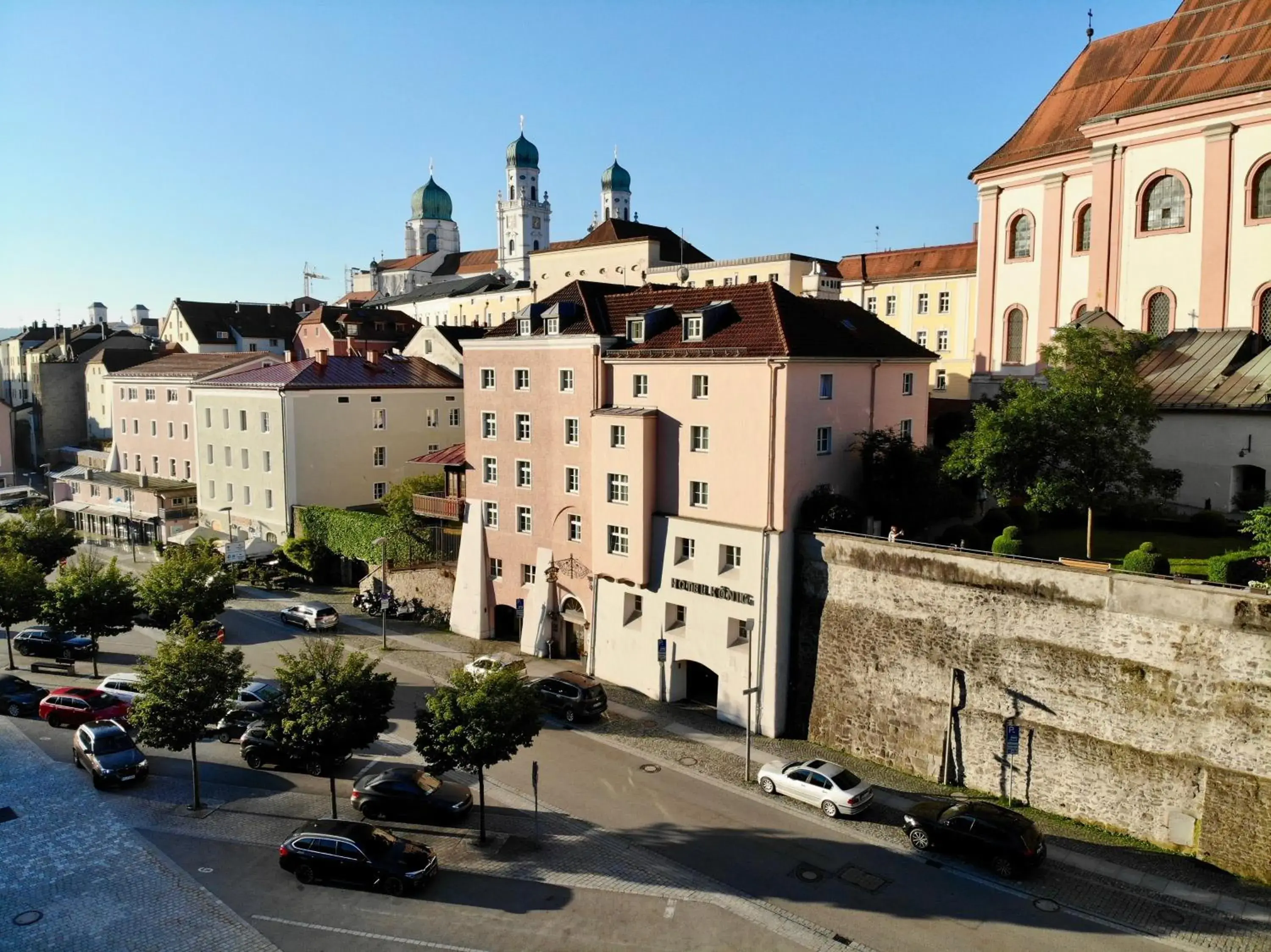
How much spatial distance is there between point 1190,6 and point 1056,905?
4545 cm

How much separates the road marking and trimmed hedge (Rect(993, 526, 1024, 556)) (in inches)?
748

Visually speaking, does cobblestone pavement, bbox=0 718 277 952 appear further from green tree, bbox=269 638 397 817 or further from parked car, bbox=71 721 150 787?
green tree, bbox=269 638 397 817

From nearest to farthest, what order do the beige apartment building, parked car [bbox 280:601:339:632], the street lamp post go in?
the street lamp post
parked car [bbox 280:601:339:632]
the beige apartment building

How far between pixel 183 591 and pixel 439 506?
12491 mm

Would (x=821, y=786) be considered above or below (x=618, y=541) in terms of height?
below

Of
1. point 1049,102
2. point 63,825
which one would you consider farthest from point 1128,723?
point 1049,102

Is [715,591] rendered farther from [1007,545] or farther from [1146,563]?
[1146,563]

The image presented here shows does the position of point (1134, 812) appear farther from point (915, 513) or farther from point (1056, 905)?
point (915, 513)

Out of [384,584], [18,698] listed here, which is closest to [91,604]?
[18,698]

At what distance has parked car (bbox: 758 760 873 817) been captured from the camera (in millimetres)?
26844

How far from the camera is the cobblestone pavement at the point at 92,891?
20984 millimetres

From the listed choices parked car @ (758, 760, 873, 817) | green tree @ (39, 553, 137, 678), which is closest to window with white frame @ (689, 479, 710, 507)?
parked car @ (758, 760, 873, 817)

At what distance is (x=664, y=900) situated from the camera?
22.8m

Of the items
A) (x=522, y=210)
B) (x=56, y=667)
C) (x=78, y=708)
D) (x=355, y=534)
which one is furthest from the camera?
(x=522, y=210)
